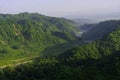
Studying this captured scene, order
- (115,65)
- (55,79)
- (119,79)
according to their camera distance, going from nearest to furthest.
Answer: (119,79), (55,79), (115,65)

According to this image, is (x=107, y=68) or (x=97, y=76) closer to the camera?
(x=97, y=76)

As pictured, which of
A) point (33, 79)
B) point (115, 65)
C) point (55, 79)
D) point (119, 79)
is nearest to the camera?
point (119, 79)

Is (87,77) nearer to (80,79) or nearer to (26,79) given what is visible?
(80,79)

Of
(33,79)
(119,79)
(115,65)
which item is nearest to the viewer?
(119,79)

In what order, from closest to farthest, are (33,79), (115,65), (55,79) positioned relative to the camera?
(55,79), (115,65), (33,79)

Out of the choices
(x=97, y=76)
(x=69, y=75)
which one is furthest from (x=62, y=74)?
(x=97, y=76)

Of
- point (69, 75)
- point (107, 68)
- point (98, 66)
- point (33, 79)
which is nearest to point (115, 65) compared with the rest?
point (107, 68)

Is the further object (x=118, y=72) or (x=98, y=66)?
(x=98, y=66)

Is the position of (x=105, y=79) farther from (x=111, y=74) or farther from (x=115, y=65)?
(x=115, y=65)

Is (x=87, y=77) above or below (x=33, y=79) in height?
above
